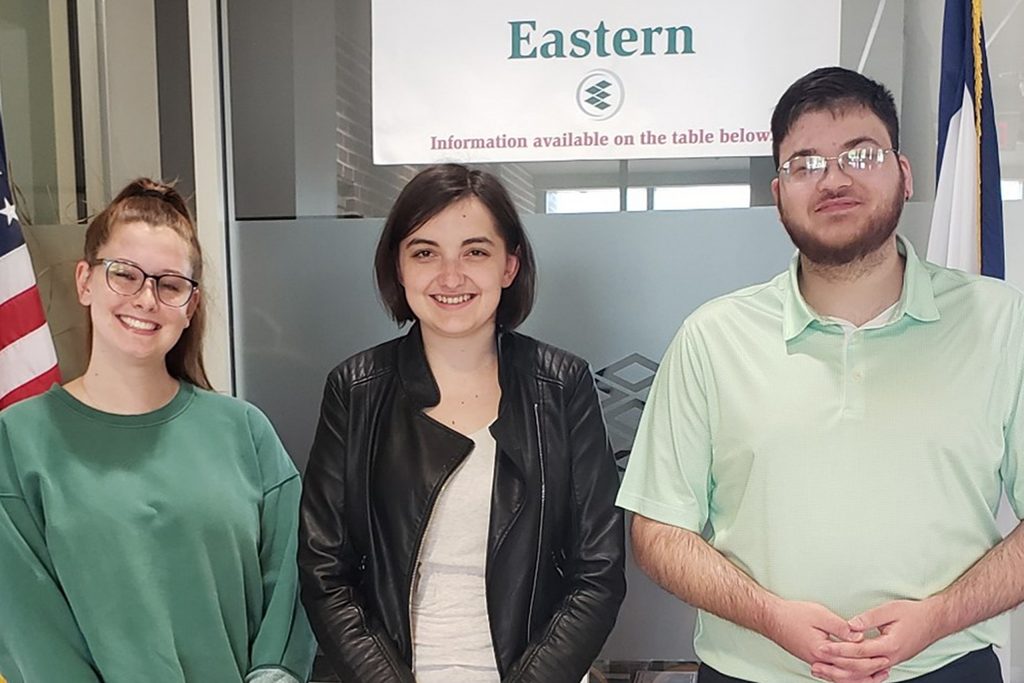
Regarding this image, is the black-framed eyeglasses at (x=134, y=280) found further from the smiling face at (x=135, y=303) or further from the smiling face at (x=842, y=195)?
the smiling face at (x=842, y=195)

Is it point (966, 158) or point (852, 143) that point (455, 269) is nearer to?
point (852, 143)

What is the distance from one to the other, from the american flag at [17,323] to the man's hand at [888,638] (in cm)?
195

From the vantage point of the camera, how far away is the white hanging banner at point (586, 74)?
2377 millimetres

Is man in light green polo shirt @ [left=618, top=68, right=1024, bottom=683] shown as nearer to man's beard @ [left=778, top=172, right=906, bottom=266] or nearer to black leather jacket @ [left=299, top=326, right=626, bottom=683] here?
man's beard @ [left=778, top=172, right=906, bottom=266]

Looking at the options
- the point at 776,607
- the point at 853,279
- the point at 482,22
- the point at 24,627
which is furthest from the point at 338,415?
the point at 482,22

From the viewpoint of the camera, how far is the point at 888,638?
1.42m

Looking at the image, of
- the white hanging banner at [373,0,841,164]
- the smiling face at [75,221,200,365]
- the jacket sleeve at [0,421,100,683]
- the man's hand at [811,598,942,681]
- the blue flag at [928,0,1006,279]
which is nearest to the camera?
the man's hand at [811,598,942,681]

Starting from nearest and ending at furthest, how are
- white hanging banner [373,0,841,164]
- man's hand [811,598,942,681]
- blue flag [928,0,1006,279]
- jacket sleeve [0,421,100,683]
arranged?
man's hand [811,598,942,681] → jacket sleeve [0,421,100,683] → blue flag [928,0,1006,279] → white hanging banner [373,0,841,164]

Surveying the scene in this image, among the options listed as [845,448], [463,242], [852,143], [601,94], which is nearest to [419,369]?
[463,242]

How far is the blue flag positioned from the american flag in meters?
2.30

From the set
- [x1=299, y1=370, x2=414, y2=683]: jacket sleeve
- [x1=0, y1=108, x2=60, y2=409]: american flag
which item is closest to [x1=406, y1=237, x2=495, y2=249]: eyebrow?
[x1=299, y1=370, x2=414, y2=683]: jacket sleeve

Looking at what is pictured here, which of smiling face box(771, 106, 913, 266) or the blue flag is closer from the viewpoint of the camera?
smiling face box(771, 106, 913, 266)

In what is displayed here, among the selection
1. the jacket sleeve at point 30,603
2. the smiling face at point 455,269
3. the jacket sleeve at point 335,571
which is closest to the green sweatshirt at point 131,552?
the jacket sleeve at point 30,603

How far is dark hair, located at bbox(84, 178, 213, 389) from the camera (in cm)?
170
